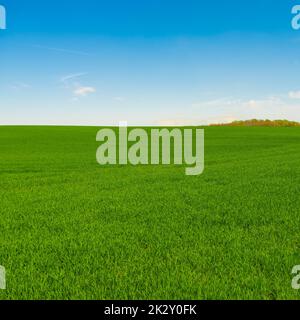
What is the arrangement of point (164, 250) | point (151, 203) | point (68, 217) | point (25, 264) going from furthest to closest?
point (151, 203) → point (68, 217) → point (164, 250) → point (25, 264)

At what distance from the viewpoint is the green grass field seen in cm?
537

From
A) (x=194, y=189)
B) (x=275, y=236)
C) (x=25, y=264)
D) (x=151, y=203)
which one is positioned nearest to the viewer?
(x=25, y=264)

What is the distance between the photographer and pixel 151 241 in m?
7.28

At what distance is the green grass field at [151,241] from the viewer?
537 cm

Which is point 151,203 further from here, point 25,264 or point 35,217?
point 25,264

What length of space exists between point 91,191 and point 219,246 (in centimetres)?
728

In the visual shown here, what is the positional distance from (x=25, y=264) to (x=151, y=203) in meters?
5.02

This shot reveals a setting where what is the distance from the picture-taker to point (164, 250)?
6.79m

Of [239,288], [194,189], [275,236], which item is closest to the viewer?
[239,288]
